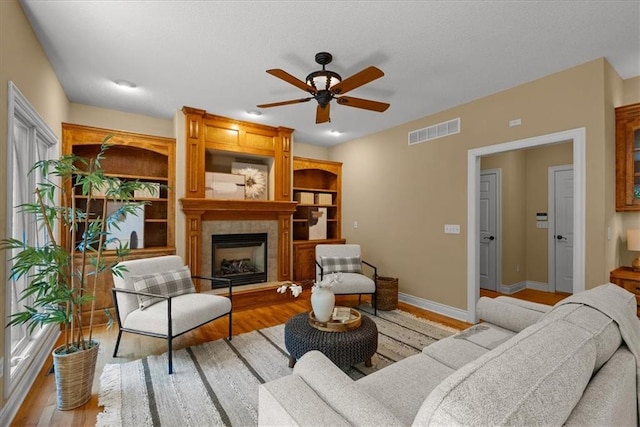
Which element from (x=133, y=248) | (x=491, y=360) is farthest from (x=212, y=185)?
(x=491, y=360)

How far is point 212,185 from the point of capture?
429cm

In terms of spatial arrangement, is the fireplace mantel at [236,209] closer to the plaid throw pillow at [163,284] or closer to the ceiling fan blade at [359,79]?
the plaid throw pillow at [163,284]

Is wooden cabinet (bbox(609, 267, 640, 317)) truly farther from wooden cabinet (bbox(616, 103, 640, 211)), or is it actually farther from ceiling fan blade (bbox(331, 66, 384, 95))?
ceiling fan blade (bbox(331, 66, 384, 95))

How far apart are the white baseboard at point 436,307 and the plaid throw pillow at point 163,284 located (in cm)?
297

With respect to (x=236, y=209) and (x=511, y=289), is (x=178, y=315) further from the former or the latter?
(x=511, y=289)

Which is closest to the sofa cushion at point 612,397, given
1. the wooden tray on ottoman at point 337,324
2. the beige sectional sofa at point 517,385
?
the beige sectional sofa at point 517,385

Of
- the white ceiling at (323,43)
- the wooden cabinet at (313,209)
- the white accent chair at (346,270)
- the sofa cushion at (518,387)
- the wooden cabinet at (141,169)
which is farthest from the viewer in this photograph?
the wooden cabinet at (313,209)

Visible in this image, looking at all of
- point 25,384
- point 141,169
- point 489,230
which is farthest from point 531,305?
point 141,169

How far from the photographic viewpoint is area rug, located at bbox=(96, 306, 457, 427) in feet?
6.21

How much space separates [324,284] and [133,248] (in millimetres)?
2785

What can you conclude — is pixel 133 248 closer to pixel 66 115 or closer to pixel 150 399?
pixel 66 115

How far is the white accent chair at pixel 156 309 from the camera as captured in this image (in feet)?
8.05

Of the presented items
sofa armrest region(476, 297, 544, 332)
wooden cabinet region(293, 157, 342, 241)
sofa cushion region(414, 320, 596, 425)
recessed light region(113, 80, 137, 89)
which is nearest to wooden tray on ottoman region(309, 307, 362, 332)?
sofa armrest region(476, 297, 544, 332)

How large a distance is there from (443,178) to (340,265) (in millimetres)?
1849
